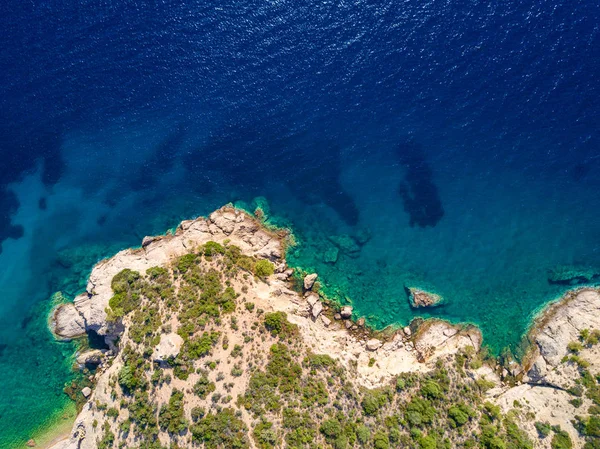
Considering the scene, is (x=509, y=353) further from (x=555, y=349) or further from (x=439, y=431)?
(x=439, y=431)

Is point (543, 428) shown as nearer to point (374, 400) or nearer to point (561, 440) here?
point (561, 440)

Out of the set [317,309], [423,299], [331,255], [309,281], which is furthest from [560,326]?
[309,281]

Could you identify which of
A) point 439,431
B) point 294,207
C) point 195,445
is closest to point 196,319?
point 195,445

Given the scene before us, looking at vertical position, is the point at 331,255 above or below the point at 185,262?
below

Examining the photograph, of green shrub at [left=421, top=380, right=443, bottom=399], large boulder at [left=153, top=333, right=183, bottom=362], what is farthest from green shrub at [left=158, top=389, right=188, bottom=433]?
green shrub at [left=421, top=380, right=443, bottom=399]

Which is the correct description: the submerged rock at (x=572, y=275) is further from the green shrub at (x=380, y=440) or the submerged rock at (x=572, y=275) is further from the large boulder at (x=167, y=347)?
the large boulder at (x=167, y=347)

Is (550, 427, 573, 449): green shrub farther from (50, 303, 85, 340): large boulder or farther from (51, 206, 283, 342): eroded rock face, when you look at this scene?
(50, 303, 85, 340): large boulder
